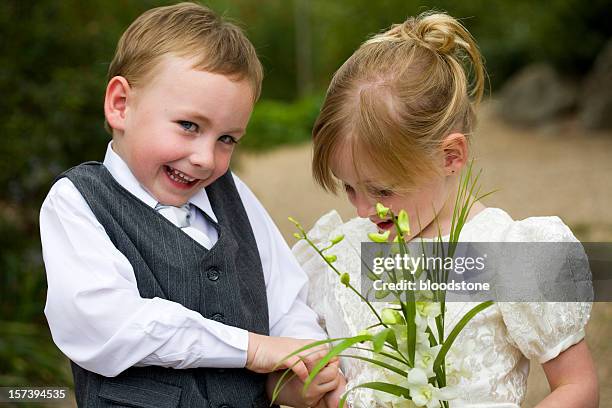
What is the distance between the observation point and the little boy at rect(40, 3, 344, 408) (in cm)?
166

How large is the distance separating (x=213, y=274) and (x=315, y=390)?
0.35 meters

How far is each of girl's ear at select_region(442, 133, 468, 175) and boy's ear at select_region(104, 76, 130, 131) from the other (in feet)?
2.41

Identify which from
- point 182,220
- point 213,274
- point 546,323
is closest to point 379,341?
point 546,323

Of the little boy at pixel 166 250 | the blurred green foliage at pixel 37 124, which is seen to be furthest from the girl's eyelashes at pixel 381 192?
the blurred green foliage at pixel 37 124

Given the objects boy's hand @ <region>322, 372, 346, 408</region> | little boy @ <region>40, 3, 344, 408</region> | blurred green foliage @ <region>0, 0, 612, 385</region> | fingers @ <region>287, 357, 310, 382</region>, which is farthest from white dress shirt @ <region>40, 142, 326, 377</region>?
blurred green foliage @ <region>0, 0, 612, 385</region>

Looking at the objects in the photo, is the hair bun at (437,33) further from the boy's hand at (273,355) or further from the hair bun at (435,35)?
the boy's hand at (273,355)

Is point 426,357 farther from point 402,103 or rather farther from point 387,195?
point 402,103

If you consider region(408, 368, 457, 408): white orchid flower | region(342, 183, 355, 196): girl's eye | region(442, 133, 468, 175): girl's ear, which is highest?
region(442, 133, 468, 175): girl's ear

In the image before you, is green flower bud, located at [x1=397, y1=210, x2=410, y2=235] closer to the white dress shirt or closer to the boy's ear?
the white dress shirt

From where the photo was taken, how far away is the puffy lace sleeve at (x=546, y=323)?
1636mm

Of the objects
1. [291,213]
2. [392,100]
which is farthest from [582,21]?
[392,100]

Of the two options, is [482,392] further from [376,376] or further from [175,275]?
[175,275]

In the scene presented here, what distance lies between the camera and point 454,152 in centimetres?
186

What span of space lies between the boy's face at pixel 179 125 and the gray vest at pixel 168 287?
8cm
